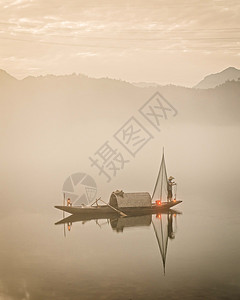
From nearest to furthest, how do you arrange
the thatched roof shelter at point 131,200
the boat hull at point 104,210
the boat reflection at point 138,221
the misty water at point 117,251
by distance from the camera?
the misty water at point 117,251 → the boat reflection at point 138,221 → the boat hull at point 104,210 → the thatched roof shelter at point 131,200

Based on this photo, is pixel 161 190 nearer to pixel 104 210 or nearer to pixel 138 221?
pixel 138 221

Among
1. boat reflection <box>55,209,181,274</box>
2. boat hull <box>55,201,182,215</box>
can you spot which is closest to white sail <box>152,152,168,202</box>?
boat hull <box>55,201,182,215</box>

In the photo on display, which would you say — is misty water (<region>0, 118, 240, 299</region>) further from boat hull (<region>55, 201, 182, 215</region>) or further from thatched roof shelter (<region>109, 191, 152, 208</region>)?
thatched roof shelter (<region>109, 191, 152, 208</region>)

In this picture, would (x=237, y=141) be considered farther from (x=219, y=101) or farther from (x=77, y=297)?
(x=77, y=297)

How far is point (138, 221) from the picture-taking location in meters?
41.8

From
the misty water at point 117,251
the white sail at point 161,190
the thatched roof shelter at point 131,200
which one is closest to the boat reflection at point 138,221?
the misty water at point 117,251

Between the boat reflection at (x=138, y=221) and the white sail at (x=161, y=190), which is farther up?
the white sail at (x=161, y=190)

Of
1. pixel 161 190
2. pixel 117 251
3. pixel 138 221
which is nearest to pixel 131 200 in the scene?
pixel 138 221

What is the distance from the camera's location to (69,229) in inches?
1537

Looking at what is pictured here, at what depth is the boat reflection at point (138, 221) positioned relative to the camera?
3828cm

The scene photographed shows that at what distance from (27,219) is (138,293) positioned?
67.7 ft

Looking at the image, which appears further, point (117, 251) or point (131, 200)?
point (131, 200)

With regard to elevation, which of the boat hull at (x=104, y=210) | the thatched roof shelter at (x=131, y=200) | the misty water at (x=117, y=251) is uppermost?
the thatched roof shelter at (x=131, y=200)

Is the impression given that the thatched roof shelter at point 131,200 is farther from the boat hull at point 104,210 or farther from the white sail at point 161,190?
the white sail at point 161,190
